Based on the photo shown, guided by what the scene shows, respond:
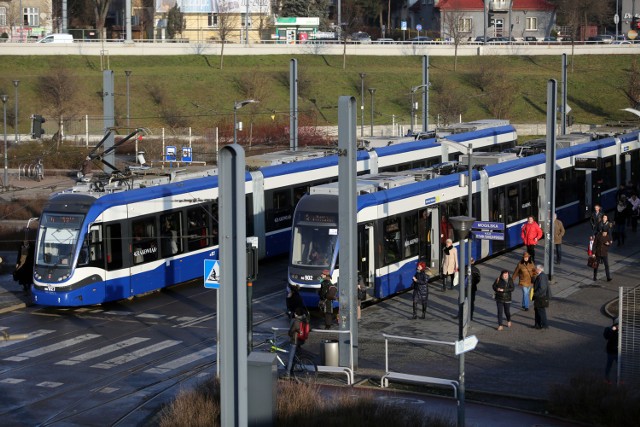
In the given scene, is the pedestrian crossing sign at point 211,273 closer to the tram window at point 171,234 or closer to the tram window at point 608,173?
the tram window at point 171,234

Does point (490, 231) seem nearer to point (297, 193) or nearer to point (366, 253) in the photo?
point (366, 253)

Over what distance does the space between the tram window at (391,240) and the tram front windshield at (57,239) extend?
23.2 ft

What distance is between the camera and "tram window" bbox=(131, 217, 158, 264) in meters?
28.4

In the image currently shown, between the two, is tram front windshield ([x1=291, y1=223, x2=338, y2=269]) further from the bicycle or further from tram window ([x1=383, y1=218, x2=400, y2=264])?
the bicycle

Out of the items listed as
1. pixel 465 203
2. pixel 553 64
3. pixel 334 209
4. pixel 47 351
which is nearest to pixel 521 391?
pixel 334 209

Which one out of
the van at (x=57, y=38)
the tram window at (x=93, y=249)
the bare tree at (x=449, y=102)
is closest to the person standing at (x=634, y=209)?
the tram window at (x=93, y=249)

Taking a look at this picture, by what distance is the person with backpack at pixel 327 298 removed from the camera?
25031 mm

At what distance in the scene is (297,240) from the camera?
89.2 ft

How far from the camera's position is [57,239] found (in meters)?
Result: 27.3

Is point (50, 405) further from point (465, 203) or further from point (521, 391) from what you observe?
point (465, 203)

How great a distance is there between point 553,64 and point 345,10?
112ft

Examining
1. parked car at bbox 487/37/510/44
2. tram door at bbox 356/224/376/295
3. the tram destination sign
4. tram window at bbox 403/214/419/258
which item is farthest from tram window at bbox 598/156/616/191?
parked car at bbox 487/37/510/44

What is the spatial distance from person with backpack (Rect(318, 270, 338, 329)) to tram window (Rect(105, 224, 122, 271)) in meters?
5.37

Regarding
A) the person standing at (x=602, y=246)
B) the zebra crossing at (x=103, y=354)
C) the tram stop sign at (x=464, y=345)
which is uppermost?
the tram stop sign at (x=464, y=345)
